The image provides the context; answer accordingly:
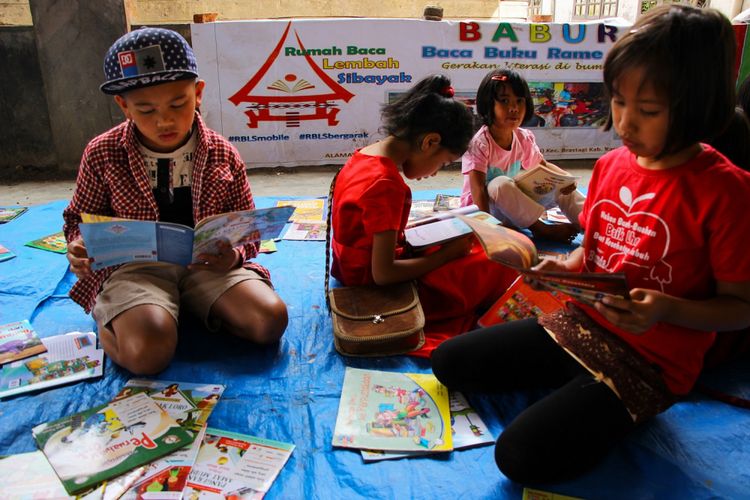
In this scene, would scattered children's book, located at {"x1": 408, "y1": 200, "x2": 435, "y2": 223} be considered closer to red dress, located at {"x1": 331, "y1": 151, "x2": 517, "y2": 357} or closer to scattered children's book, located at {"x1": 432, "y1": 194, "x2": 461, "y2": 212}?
scattered children's book, located at {"x1": 432, "y1": 194, "x2": 461, "y2": 212}

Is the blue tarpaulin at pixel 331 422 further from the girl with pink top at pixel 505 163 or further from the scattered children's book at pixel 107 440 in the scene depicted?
the girl with pink top at pixel 505 163

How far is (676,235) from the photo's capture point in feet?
3.33

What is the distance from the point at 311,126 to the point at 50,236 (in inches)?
84.3

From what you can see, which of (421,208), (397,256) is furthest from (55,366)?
(421,208)

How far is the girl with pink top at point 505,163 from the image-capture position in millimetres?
2281

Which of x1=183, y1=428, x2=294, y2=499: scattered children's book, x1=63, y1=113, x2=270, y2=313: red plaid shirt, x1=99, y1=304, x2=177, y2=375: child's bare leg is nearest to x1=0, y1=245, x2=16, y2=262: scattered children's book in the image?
x1=63, y1=113, x2=270, y2=313: red plaid shirt

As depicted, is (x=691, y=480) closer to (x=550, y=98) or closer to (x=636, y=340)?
(x=636, y=340)

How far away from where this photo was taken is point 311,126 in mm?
4082

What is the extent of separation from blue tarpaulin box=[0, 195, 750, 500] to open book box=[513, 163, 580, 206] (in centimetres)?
96

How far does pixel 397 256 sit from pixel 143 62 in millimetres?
954

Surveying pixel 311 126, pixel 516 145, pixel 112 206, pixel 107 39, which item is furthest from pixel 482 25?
pixel 112 206

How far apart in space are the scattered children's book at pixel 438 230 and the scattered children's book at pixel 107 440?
932mm

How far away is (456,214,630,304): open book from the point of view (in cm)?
93

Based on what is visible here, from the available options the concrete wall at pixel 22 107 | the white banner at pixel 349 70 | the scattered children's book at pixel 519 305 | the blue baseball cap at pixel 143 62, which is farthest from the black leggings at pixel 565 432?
the concrete wall at pixel 22 107
